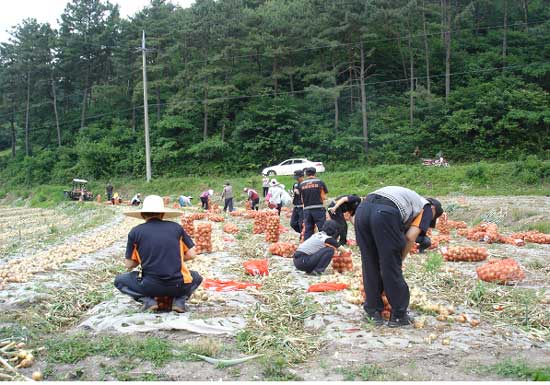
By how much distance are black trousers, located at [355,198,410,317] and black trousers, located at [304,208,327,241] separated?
4920mm

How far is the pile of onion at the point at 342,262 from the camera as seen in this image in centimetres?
851

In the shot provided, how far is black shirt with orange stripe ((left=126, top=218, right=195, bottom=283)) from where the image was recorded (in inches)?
230

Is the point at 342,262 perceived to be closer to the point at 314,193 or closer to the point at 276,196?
the point at 314,193

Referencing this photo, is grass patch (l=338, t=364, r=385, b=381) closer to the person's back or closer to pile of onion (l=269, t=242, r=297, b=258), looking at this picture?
the person's back

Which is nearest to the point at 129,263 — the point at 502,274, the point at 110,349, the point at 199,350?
the point at 110,349

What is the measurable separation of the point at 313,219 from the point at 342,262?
2426mm

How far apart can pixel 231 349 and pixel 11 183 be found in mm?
50491

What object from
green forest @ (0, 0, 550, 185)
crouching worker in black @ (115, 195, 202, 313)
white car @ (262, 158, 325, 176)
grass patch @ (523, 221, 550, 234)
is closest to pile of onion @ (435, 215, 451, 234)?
grass patch @ (523, 221, 550, 234)

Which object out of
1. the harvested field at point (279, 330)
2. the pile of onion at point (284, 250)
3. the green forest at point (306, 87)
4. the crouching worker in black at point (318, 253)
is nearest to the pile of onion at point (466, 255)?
the harvested field at point (279, 330)

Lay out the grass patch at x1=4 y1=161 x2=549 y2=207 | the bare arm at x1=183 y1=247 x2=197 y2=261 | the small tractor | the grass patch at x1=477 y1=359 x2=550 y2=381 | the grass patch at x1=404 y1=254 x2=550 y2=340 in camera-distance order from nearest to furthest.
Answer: the grass patch at x1=477 y1=359 x2=550 y2=381 < the grass patch at x1=404 y1=254 x2=550 y2=340 < the bare arm at x1=183 y1=247 x2=197 y2=261 < the grass patch at x1=4 y1=161 x2=549 y2=207 < the small tractor

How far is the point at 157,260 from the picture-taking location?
583 cm

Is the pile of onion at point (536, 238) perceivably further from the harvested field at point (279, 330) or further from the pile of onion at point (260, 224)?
the pile of onion at point (260, 224)

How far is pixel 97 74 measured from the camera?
56812mm

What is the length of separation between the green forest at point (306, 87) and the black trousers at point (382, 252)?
29545 mm
